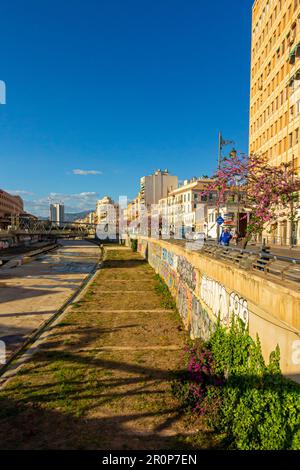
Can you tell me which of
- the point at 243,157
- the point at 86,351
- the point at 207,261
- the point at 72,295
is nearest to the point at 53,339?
the point at 86,351

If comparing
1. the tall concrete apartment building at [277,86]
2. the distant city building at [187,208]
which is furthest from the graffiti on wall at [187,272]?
the distant city building at [187,208]

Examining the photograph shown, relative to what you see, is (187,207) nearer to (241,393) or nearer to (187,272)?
(187,272)

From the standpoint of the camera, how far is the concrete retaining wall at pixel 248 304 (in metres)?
7.38

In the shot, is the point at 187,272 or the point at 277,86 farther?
the point at 277,86

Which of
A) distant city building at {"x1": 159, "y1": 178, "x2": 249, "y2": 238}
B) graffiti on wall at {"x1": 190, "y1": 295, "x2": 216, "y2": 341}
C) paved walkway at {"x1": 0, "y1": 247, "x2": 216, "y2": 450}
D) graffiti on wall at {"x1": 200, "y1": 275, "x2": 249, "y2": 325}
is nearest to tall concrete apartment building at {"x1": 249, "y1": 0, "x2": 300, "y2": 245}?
distant city building at {"x1": 159, "y1": 178, "x2": 249, "y2": 238}

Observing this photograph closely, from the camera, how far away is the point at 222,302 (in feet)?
42.3

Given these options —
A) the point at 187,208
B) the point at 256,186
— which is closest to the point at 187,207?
the point at 187,208

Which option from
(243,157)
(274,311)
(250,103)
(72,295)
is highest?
(250,103)

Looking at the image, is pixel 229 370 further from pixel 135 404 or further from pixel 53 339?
pixel 53 339

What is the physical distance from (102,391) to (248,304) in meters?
6.82

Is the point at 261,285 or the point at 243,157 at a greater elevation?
the point at 243,157

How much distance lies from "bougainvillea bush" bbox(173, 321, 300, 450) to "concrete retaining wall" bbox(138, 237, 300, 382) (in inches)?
16.2

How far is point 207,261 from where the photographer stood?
631 inches
